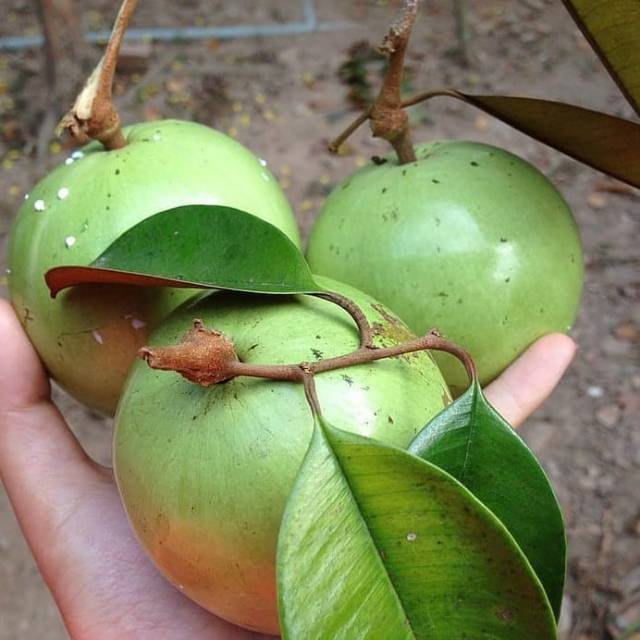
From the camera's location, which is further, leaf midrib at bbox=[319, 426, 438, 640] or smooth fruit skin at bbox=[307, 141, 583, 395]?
smooth fruit skin at bbox=[307, 141, 583, 395]

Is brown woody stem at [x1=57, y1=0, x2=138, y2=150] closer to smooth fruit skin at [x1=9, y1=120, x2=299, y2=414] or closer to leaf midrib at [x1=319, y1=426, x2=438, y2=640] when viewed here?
smooth fruit skin at [x1=9, y1=120, x2=299, y2=414]

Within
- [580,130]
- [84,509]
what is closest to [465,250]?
[580,130]

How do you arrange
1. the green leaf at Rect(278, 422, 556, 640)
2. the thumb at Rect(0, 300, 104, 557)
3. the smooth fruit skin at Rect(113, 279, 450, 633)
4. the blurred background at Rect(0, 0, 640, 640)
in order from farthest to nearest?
the blurred background at Rect(0, 0, 640, 640)
the thumb at Rect(0, 300, 104, 557)
the smooth fruit skin at Rect(113, 279, 450, 633)
the green leaf at Rect(278, 422, 556, 640)

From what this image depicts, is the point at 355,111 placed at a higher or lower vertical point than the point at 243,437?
lower

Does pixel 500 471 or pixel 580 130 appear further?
pixel 580 130

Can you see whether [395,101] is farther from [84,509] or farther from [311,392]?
[84,509]

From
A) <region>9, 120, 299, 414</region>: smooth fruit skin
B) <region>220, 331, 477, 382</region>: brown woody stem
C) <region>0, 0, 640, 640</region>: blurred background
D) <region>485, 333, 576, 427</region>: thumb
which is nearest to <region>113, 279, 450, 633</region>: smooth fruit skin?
<region>220, 331, 477, 382</region>: brown woody stem
